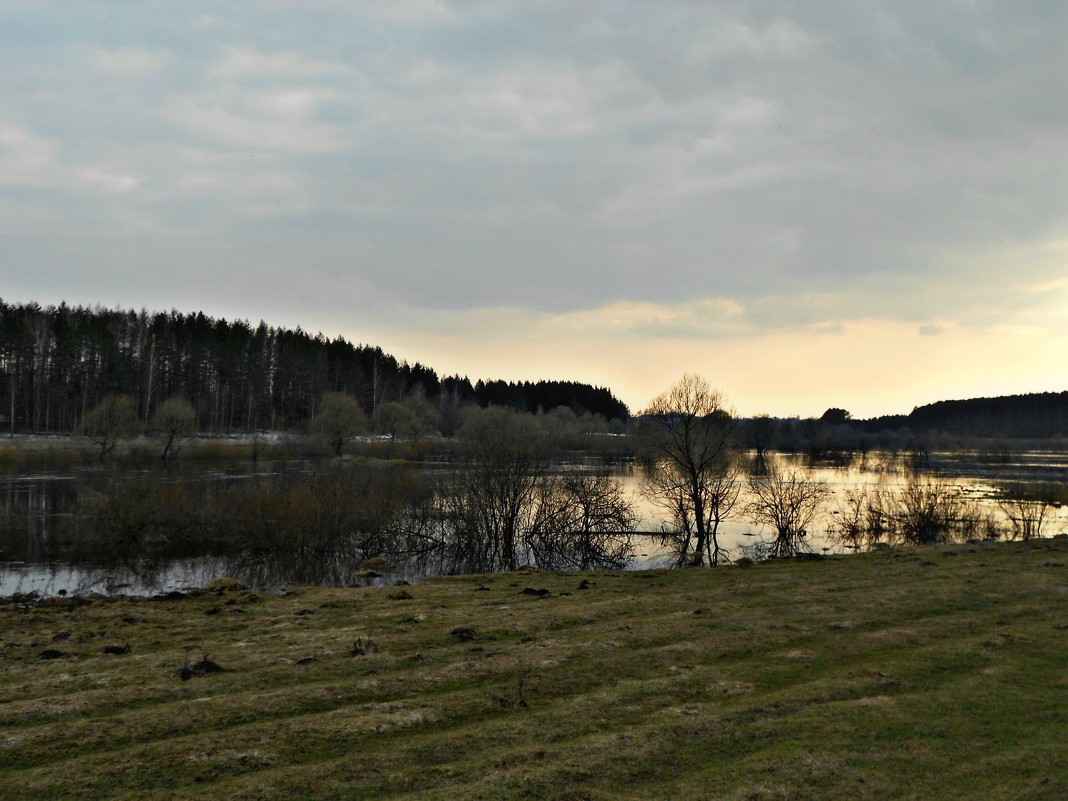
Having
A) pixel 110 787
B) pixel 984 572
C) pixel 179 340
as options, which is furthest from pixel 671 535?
pixel 179 340

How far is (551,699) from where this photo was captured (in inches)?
386

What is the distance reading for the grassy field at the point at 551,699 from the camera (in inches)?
289

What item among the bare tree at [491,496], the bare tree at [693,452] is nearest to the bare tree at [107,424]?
the bare tree at [491,496]

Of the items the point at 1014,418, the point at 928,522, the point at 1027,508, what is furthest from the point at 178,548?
the point at 1014,418

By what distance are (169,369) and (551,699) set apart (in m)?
117

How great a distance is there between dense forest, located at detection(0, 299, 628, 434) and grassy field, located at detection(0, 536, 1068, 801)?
94.6 meters

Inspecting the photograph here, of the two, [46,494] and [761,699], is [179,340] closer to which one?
[46,494]

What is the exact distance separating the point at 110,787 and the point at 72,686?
416cm

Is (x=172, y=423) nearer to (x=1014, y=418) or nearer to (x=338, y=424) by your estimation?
(x=338, y=424)

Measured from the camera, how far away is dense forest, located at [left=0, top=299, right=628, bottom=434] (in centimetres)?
9319

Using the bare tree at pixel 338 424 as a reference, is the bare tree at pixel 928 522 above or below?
below

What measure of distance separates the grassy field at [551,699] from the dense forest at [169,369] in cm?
9458

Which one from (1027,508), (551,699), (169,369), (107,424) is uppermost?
(169,369)

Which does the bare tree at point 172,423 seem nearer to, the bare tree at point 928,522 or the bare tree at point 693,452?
the bare tree at point 693,452
